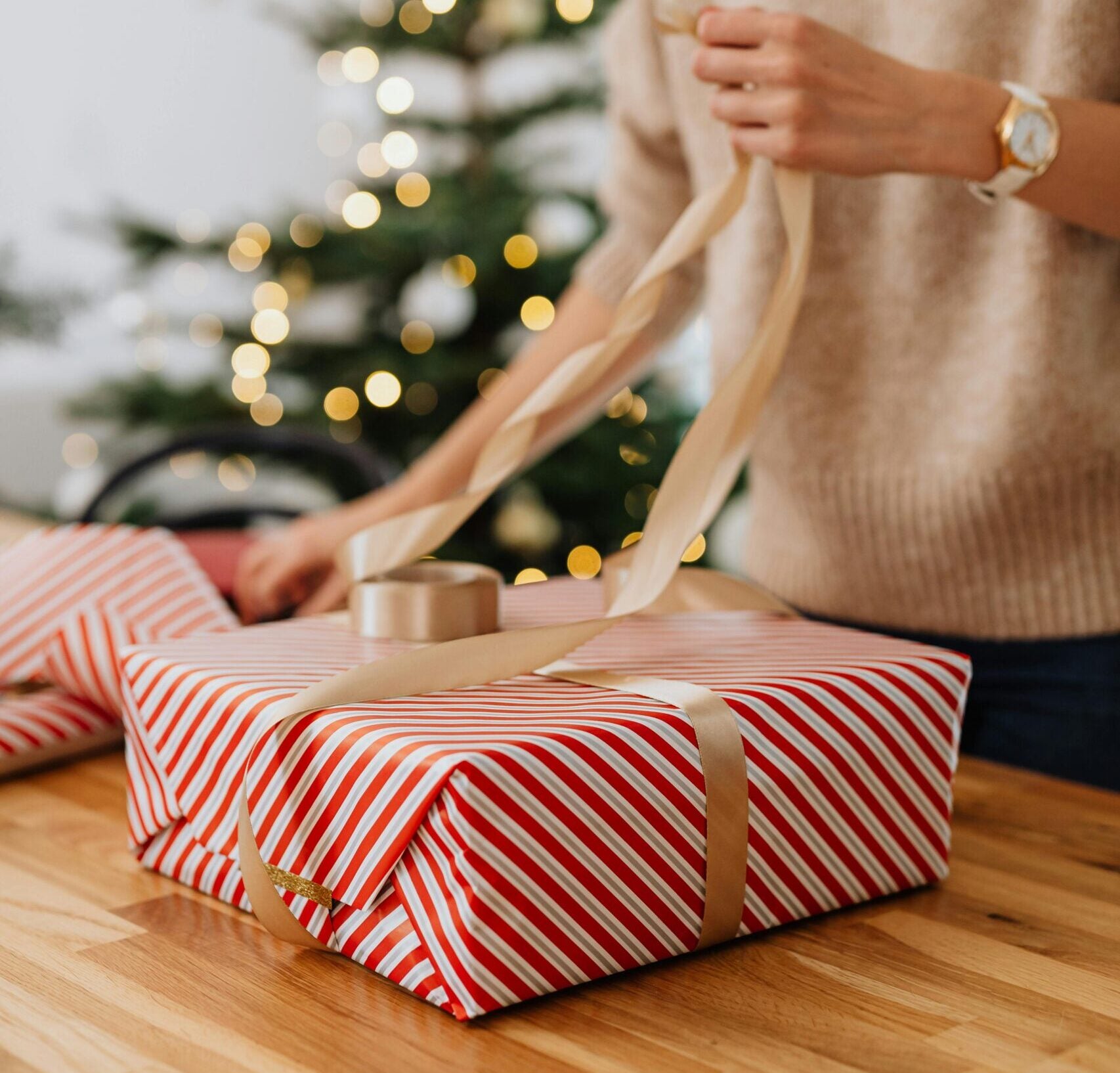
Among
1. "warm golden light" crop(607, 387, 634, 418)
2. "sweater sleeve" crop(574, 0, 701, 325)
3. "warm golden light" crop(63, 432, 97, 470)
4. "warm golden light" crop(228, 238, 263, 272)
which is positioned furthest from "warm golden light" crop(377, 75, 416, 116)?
"sweater sleeve" crop(574, 0, 701, 325)

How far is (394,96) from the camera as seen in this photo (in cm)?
251

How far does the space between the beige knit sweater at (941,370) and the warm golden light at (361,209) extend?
1.67 m

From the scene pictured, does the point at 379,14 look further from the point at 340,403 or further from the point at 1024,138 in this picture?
the point at 1024,138

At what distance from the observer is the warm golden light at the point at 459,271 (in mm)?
2422

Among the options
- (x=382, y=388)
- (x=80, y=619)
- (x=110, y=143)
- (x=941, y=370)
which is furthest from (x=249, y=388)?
(x=941, y=370)

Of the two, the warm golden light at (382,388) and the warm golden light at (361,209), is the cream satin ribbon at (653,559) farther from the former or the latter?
the warm golden light at (361,209)

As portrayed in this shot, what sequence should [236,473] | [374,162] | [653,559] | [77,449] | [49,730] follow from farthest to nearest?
[77,449] → [236,473] → [374,162] → [49,730] → [653,559]

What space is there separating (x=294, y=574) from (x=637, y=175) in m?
0.39

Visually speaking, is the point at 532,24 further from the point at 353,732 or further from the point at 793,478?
the point at 353,732

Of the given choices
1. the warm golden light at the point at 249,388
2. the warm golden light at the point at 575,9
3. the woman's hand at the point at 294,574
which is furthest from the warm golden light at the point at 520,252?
the woman's hand at the point at 294,574

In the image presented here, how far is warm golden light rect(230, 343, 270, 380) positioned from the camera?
2559 millimetres

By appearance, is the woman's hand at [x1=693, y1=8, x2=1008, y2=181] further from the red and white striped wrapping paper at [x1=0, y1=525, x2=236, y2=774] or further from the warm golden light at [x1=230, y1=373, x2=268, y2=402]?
the warm golden light at [x1=230, y1=373, x2=268, y2=402]

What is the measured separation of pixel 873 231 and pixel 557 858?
1.63ft

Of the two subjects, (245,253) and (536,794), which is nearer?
(536,794)
